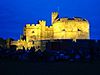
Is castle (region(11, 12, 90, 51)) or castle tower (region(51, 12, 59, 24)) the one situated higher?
castle tower (region(51, 12, 59, 24))

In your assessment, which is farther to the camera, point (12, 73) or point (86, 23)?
point (86, 23)

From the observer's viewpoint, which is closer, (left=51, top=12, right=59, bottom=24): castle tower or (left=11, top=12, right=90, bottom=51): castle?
(left=11, top=12, right=90, bottom=51): castle

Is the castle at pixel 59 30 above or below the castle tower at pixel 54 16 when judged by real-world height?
below

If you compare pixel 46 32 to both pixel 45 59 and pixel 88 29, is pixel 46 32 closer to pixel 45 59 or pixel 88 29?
pixel 88 29

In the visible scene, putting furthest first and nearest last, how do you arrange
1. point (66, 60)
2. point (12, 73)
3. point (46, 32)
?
1. point (46, 32)
2. point (66, 60)
3. point (12, 73)

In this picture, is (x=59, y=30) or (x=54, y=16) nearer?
(x=59, y=30)

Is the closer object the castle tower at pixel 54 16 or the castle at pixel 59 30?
the castle at pixel 59 30

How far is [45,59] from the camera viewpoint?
22.5m

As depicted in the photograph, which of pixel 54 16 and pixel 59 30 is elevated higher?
pixel 54 16

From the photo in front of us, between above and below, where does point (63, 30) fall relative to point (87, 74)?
above

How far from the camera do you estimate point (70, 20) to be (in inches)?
2244

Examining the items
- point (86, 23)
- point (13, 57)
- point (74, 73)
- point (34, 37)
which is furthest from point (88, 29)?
point (74, 73)

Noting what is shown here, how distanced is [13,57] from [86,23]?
3597 centimetres

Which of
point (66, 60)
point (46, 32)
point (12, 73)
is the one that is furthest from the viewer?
point (46, 32)
